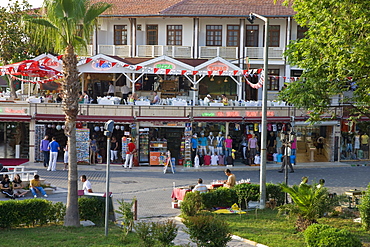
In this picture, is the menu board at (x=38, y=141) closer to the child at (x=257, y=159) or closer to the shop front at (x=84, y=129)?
the shop front at (x=84, y=129)

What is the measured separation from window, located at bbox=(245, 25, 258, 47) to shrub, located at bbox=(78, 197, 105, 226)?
22.5m

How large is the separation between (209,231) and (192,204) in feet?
13.8

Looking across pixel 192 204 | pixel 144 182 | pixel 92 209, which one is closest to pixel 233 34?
pixel 144 182

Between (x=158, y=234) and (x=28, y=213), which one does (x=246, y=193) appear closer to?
(x=158, y=234)

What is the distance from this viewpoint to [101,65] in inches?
1163

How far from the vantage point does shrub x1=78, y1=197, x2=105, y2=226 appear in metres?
16.7

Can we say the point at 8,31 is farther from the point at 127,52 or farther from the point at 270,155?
the point at 270,155

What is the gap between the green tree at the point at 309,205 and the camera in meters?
15.0

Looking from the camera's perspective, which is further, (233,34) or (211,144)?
(233,34)

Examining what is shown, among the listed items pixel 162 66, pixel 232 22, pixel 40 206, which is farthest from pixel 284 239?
pixel 232 22

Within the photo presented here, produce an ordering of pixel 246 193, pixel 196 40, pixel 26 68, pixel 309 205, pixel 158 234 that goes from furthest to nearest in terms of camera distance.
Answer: pixel 196 40 → pixel 26 68 → pixel 246 193 → pixel 309 205 → pixel 158 234

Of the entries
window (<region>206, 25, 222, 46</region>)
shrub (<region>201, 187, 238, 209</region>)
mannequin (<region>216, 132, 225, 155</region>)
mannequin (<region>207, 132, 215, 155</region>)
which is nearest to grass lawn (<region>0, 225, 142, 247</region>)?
shrub (<region>201, 187, 238, 209</region>)

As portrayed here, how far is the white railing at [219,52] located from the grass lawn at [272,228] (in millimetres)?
18389

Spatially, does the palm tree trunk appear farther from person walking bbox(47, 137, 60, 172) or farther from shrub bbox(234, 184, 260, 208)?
person walking bbox(47, 137, 60, 172)
